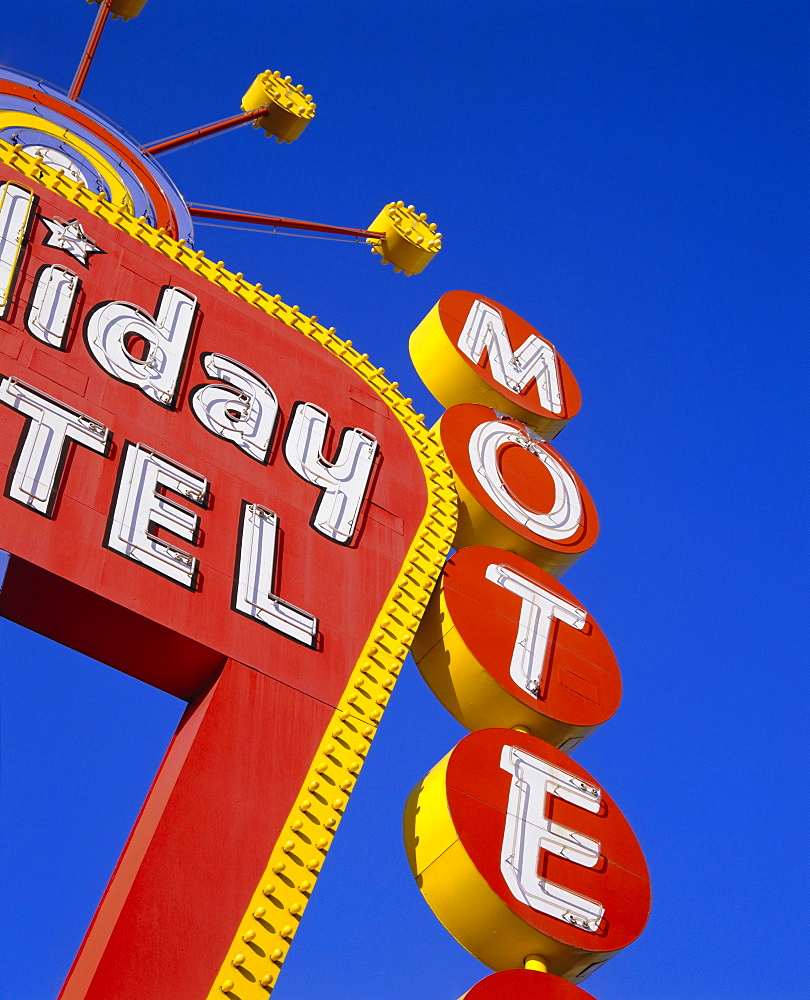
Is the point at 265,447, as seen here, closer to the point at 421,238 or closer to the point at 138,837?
the point at 138,837

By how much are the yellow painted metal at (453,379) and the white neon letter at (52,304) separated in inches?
210

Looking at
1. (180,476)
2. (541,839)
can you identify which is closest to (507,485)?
(541,839)

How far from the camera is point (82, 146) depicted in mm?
12125

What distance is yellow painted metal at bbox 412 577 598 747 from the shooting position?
10898mm

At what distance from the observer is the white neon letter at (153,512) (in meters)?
8.66

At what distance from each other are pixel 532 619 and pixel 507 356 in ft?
14.1

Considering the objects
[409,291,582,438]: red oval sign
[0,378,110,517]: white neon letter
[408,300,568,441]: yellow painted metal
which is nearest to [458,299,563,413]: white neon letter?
[409,291,582,438]: red oval sign

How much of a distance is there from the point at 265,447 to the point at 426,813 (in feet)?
10.3

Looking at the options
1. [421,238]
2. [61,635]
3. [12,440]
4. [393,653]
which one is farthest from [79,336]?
[421,238]

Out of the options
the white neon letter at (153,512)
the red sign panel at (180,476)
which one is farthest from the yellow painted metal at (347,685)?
the white neon letter at (153,512)

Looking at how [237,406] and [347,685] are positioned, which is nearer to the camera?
[347,685]

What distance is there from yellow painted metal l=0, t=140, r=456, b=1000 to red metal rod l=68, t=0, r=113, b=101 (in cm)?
254

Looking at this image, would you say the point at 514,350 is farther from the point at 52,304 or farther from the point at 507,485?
the point at 52,304

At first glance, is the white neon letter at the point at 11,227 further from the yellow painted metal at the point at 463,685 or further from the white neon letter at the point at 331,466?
the yellow painted metal at the point at 463,685
